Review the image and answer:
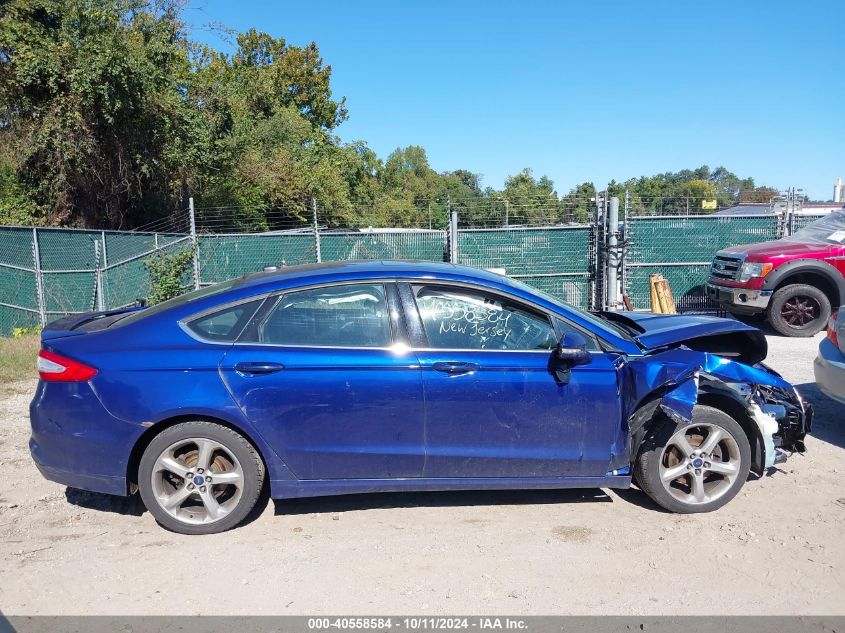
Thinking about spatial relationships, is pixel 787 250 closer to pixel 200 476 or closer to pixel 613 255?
pixel 613 255

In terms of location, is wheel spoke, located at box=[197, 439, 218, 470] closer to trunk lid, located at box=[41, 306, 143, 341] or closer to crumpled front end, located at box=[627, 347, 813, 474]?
trunk lid, located at box=[41, 306, 143, 341]

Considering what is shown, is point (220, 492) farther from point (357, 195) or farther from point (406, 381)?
point (357, 195)

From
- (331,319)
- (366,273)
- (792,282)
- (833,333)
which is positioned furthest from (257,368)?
(792,282)

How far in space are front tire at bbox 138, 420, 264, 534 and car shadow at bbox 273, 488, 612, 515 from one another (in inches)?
17.8

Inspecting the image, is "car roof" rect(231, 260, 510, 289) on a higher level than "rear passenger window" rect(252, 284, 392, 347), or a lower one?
higher

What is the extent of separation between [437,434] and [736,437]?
194 centimetres

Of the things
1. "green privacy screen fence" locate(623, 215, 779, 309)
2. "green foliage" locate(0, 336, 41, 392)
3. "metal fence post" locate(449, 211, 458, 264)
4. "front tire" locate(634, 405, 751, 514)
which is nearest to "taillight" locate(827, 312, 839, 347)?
"front tire" locate(634, 405, 751, 514)

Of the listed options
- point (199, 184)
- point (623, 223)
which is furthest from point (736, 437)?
point (199, 184)

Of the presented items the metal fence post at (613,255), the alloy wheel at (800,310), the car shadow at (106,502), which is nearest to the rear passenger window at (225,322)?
the car shadow at (106,502)

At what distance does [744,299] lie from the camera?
10.8 m

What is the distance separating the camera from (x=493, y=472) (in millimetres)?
4238

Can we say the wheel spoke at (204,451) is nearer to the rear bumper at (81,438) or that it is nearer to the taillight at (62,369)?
the rear bumper at (81,438)

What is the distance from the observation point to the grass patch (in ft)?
27.5

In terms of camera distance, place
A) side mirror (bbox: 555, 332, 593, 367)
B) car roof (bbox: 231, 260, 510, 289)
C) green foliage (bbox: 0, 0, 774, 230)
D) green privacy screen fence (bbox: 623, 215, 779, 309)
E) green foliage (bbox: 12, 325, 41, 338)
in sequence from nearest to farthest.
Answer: side mirror (bbox: 555, 332, 593, 367)
car roof (bbox: 231, 260, 510, 289)
green foliage (bbox: 12, 325, 41, 338)
green privacy screen fence (bbox: 623, 215, 779, 309)
green foliage (bbox: 0, 0, 774, 230)
